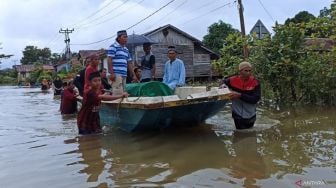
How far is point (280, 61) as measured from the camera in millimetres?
10031

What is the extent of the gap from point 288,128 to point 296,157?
2.41 metres

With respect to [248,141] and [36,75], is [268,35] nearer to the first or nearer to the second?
[248,141]

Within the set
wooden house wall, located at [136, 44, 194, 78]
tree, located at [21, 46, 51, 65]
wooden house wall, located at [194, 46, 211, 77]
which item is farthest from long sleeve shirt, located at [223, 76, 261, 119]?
tree, located at [21, 46, 51, 65]

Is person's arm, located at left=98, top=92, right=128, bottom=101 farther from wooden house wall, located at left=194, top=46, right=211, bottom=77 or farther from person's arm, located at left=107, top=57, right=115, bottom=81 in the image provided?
wooden house wall, located at left=194, top=46, right=211, bottom=77

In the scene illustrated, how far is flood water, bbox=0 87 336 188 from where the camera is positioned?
14.9 feet

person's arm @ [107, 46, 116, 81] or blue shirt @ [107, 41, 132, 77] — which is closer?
person's arm @ [107, 46, 116, 81]

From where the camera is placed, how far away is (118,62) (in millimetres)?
7871

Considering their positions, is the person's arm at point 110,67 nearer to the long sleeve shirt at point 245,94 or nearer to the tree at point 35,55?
the long sleeve shirt at point 245,94

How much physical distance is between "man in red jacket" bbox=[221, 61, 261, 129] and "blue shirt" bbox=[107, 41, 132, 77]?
1921 mm

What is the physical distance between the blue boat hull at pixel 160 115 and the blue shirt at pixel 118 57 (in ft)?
2.39

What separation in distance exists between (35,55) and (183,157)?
100 metres

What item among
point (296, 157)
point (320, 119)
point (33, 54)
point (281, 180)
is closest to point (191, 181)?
point (281, 180)

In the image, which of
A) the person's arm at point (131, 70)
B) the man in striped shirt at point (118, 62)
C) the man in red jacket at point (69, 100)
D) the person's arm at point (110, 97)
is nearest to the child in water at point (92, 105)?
the person's arm at point (110, 97)

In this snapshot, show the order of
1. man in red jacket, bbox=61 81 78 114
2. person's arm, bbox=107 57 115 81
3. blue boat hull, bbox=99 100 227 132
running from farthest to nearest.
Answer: man in red jacket, bbox=61 81 78 114, person's arm, bbox=107 57 115 81, blue boat hull, bbox=99 100 227 132
